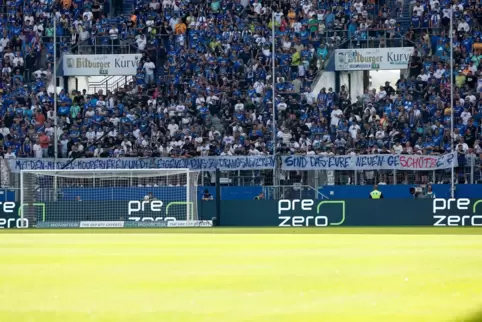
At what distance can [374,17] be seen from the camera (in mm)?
40406

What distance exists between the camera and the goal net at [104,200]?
3238cm

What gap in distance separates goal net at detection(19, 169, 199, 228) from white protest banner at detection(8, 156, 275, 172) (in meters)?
1.72

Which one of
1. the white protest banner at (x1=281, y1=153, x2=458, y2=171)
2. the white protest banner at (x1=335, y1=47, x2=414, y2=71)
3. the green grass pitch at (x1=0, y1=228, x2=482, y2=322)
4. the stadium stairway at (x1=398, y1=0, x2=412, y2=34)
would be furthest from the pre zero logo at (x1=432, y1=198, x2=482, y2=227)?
the green grass pitch at (x1=0, y1=228, x2=482, y2=322)

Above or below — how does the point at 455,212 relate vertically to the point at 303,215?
above

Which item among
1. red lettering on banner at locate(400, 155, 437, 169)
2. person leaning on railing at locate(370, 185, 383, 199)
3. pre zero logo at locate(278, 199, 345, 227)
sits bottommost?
pre zero logo at locate(278, 199, 345, 227)

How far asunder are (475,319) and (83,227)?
86.5ft

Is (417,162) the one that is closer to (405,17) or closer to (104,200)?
(405,17)

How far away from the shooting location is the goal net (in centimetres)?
3238

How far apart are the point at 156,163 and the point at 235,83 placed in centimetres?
527

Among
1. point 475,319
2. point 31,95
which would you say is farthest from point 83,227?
point 475,319

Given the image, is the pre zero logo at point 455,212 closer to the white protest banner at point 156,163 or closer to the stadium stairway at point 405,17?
the white protest banner at point 156,163

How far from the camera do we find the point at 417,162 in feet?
112

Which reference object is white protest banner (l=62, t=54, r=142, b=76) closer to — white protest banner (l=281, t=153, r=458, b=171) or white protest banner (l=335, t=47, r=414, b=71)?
white protest banner (l=335, t=47, r=414, b=71)

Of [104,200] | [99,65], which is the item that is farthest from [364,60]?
[104,200]
